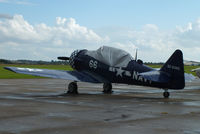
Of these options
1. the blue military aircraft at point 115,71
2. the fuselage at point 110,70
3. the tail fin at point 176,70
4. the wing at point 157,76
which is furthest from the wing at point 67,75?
the tail fin at point 176,70

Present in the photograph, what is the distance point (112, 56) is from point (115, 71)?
1.19 m

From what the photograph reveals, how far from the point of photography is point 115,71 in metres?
18.1

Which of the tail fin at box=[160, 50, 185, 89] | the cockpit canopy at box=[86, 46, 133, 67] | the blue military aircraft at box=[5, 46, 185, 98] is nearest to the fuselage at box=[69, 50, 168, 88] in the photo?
the blue military aircraft at box=[5, 46, 185, 98]

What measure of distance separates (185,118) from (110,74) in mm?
8733

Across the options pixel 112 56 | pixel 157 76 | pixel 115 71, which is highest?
pixel 112 56

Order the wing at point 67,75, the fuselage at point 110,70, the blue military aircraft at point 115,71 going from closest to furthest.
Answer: the blue military aircraft at point 115,71, the fuselage at point 110,70, the wing at point 67,75

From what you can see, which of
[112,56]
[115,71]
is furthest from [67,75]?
[112,56]

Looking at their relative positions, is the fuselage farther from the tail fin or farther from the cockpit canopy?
the tail fin

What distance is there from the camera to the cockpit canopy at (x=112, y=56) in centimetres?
1820

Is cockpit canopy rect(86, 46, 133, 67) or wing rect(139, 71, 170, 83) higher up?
cockpit canopy rect(86, 46, 133, 67)

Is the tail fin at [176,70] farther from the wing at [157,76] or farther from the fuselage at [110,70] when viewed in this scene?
the fuselage at [110,70]

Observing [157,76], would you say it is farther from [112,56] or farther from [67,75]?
[67,75]

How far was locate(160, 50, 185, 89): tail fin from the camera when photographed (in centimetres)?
1545

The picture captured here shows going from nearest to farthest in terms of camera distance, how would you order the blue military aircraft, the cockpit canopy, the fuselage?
the blue military aircraft, the fuselage, the cockpit canopy
